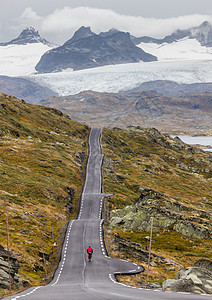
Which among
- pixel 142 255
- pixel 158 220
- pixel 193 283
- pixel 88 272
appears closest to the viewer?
pixel 193 283

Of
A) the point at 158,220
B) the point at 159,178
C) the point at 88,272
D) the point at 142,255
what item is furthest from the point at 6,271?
the point at 159,178

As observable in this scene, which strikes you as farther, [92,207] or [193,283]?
[92,207]

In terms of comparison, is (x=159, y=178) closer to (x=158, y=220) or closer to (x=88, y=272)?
(x=158, y=220)

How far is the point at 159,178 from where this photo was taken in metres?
133

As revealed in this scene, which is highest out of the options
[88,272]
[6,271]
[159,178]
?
[6,271]

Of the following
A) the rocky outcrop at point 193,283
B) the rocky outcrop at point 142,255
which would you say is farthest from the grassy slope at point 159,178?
the rocky outcrop at point 193,283

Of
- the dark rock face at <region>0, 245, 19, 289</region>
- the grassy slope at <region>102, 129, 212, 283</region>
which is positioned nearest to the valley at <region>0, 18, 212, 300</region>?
the dark rock face at <region>0, 245, 19, 289</region>

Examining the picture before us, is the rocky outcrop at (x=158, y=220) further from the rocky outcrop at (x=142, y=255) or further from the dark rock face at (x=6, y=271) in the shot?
the dark rock face at (x=6, y=271)

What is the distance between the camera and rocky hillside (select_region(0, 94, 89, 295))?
42.4 metres

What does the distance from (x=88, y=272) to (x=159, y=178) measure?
9708 cm

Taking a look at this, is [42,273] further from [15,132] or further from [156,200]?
[15,132]

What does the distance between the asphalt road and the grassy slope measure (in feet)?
10.3

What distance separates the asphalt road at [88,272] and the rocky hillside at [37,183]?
6.04 feet

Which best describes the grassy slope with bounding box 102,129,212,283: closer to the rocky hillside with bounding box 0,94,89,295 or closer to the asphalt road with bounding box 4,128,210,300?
the asphalt road with bounding box 4,128,210,300
